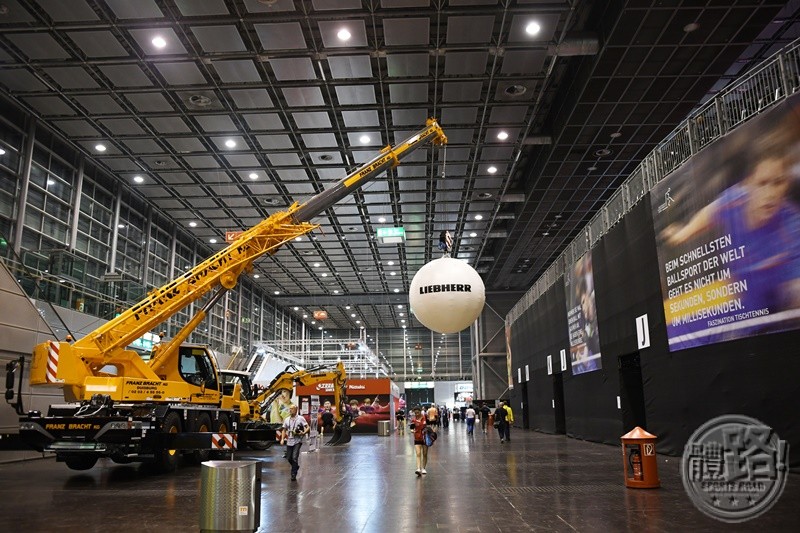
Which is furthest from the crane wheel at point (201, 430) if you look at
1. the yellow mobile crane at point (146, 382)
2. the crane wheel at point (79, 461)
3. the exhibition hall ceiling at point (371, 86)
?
the exhibition hall ceiling at point (371, 86)

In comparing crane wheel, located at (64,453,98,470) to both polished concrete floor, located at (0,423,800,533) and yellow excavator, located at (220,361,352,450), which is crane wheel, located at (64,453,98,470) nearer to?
polished concrete floor, located at (0,423,800,533)

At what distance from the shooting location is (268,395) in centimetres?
2153

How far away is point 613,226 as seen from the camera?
55.5 ft

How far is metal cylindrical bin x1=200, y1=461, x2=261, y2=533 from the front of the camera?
5648mm

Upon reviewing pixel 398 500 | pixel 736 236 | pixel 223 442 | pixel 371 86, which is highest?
pixel 371 86

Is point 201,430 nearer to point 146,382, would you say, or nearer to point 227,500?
point 146,382

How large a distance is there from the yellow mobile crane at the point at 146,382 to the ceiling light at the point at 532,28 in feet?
16.5

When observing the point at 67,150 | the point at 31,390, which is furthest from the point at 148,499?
the point at 67,150

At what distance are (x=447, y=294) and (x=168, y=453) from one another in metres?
9.14

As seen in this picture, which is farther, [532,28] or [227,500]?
[532,28]

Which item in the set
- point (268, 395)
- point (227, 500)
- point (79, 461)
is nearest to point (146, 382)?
point (79, 461)

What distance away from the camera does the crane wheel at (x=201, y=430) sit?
46.1 ft

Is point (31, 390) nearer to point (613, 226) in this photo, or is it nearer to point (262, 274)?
point (613, 226)

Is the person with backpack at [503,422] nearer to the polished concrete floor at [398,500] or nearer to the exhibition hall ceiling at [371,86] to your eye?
the polished concrete floor at [398,500]
